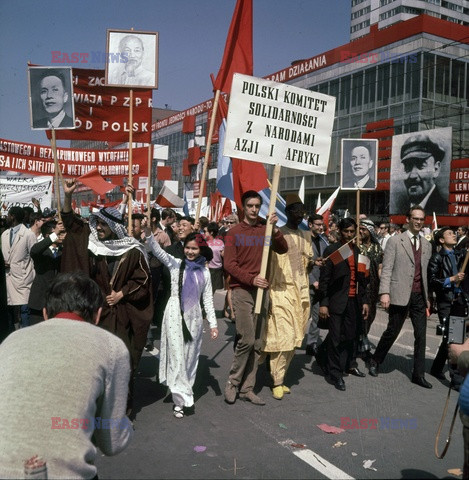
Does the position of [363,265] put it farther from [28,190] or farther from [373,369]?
[28,190]

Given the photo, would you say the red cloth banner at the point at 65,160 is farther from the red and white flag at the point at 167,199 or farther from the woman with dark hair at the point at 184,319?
the woman with dark hair at the point at 184,319

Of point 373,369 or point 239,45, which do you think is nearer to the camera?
point 373,369

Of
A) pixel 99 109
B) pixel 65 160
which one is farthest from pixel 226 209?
pixel 99 109

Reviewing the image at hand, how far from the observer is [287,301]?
583cm

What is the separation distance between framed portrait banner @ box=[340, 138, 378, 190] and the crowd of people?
5.38 feet

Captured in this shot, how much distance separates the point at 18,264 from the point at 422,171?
1878 centimetres

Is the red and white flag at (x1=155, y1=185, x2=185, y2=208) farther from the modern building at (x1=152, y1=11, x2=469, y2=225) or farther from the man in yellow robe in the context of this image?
the modern building at (x1=152, y1=11, x2=469, y2=225)

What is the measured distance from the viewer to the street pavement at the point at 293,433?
392 cm

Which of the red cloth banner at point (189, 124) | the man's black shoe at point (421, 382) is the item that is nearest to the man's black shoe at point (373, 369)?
the man's black shoe at point (421, 382)

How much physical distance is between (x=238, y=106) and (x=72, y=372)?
392 cm

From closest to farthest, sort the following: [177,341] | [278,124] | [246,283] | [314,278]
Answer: [177,341]
[246,283]
[278,124]
[314,278]

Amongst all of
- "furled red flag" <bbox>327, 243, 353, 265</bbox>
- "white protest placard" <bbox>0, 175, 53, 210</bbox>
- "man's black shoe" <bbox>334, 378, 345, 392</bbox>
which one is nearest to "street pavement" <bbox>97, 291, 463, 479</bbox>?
"man's black shoe" <bbox>334, 378, 345, 392</bbox>

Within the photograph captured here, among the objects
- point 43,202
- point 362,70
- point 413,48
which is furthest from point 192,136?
point 43,202

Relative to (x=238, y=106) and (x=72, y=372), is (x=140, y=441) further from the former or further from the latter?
(x=238, y=106)
